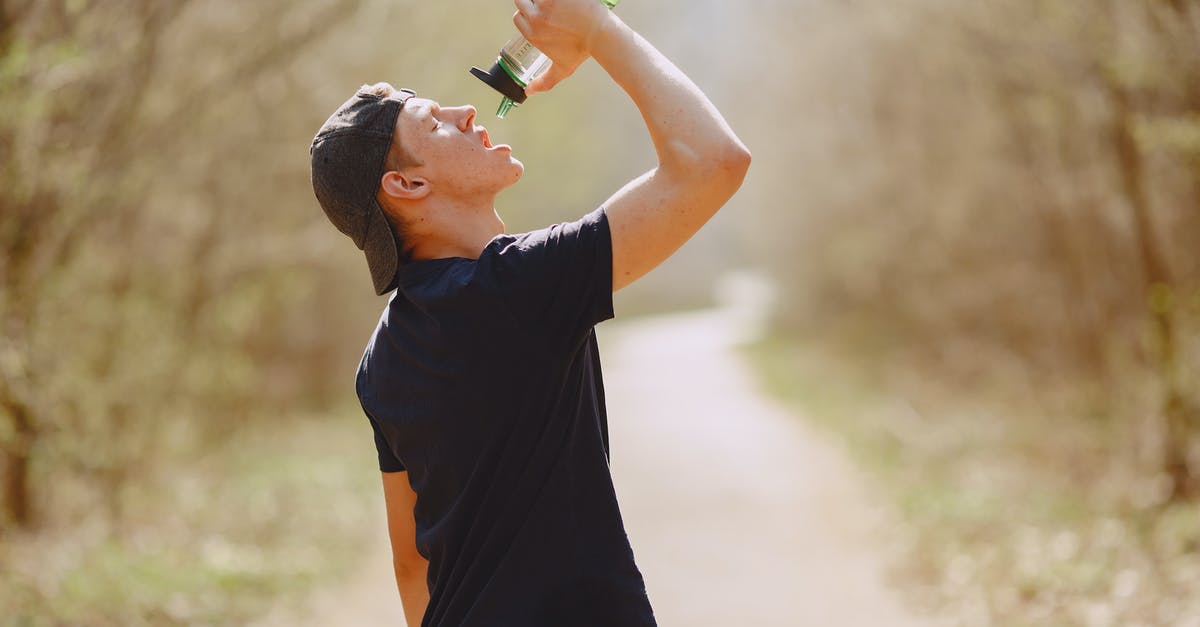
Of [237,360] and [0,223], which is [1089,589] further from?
[237,360]

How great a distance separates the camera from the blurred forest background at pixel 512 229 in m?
6.49

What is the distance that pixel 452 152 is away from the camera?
2170 mm

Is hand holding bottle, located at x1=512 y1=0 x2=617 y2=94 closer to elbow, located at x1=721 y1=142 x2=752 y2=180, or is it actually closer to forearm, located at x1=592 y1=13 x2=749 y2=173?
forearm, located at x1=592 y1=13 x2=749 y2=173

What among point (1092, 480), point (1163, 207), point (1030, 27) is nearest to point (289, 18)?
point (1030, 27)

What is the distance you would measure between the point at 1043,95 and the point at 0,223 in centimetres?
794

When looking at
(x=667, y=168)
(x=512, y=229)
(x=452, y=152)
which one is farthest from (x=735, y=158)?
(x=512, y=229)

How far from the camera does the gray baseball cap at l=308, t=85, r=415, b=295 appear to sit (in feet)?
7.02

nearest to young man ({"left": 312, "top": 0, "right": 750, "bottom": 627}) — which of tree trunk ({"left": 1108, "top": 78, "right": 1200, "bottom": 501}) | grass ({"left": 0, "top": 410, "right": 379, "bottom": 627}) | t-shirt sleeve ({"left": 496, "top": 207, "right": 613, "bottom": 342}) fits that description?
t-shirt sleeve ({"left": 496, "top": 207, "right": 613, "bottom": 342})

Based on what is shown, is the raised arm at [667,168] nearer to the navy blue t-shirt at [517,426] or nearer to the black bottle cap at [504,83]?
the navy blue t-shirt at [517,426]

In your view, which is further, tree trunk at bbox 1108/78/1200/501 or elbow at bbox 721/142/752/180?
tree trunk at bbox 1108/78/1200/501

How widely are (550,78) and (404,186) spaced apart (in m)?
0.35

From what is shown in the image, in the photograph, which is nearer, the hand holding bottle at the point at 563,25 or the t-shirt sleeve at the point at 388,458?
the hand holding bottle at the point at 563,25

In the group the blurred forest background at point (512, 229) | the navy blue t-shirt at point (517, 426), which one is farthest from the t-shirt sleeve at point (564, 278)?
the blurred forest background at point (512, 229)

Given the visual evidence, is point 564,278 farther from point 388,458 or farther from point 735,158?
point 388,458
